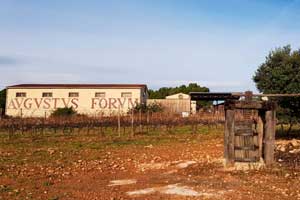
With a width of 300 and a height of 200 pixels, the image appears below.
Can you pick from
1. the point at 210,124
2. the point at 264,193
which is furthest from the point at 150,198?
the point at 210,124

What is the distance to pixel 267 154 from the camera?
1100 centimetres

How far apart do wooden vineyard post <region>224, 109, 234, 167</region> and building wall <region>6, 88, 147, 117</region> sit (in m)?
37.0

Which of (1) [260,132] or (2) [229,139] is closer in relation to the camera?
(2) [229,139]

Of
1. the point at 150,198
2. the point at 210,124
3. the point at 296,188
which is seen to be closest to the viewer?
the point at 150,198

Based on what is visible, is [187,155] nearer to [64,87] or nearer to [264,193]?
[264,193]

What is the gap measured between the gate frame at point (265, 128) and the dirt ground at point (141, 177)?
46 cm

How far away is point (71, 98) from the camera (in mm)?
49031

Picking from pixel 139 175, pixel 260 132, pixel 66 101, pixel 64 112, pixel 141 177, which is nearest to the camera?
pixel 141 177

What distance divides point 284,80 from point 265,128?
868cm

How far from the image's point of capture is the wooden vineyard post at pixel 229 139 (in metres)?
11.0

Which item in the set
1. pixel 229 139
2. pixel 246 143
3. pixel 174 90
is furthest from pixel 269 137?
pixel 174 90

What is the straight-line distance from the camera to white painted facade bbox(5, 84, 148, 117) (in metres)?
48.4

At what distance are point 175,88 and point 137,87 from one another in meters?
31.0

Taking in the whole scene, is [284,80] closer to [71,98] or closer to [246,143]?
[246,143]
